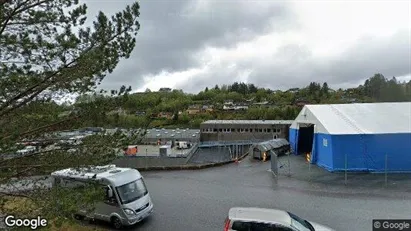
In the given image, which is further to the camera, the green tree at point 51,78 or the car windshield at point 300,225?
the car windshield at point 300,225

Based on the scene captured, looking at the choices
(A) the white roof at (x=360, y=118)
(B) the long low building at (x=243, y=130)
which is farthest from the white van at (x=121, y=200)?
(B) the long low building at (x=243, y=130)

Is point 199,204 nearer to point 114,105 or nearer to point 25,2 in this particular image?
point 114,105

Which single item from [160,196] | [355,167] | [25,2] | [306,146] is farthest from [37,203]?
[306,146]

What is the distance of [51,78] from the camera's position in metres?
5.89

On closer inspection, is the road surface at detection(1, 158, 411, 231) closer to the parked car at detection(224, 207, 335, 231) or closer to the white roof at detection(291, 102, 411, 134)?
the parked car at detection(224, 207, 335, 231)

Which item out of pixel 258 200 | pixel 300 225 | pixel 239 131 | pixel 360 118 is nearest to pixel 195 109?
pixel 239 131

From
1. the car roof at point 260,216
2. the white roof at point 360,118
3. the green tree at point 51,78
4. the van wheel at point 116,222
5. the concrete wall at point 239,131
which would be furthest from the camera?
the concrete wall at point 239,131

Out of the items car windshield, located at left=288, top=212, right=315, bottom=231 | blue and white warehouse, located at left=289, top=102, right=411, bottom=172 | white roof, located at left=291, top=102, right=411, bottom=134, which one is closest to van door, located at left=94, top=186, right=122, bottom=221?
car windshield, located at left=288, top=212, right=315, bottom=231

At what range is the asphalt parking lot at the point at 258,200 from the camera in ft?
36.3

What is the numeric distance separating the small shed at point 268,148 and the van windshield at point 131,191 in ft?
40.7

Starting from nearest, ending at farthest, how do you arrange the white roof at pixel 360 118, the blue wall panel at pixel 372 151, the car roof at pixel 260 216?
the car roof at pixel 260 216 < the blue wall panel at pixel 372 151 < the white roof at pixel 360 118

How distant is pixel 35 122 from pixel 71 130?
702 mm

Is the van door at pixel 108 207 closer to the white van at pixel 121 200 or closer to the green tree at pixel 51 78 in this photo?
the white van at pixel 121 200

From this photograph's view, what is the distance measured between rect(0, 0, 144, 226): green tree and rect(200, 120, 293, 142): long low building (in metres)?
31.2
